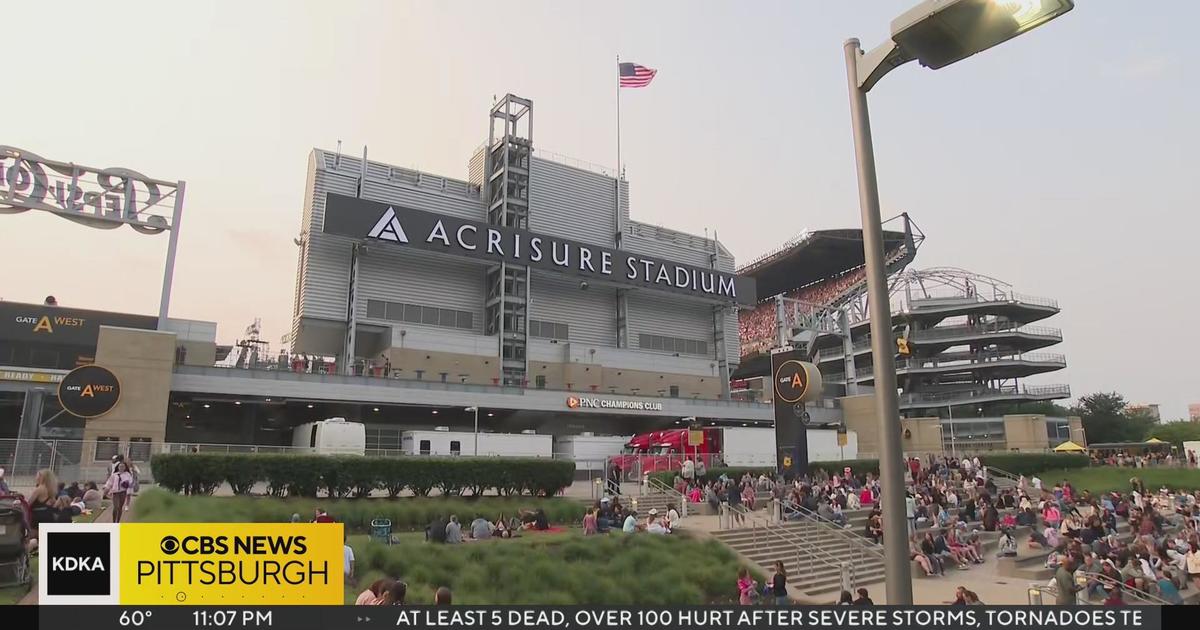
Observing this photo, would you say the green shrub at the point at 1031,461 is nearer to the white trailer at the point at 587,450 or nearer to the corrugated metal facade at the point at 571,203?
the white trailer at the point at 587,450

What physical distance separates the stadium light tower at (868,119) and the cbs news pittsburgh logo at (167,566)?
284 inches

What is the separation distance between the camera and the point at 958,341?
9038cm

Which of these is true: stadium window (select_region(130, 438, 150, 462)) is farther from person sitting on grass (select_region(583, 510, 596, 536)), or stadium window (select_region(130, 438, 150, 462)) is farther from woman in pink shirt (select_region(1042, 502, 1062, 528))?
woman in pink shirt (select_region(1042, 502, 1062, 528))

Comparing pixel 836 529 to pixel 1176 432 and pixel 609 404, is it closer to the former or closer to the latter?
pixel 609 404

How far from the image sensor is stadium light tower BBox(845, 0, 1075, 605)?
4.26 metres

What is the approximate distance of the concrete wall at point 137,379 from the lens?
→ 117 ft

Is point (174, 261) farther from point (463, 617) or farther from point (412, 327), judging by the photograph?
point (463, 617)

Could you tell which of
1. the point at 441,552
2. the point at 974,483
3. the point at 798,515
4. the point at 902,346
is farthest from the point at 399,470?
the point at 974,483

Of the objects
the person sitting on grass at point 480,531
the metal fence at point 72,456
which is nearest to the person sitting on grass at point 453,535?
the person sitting on grass at point 480,531

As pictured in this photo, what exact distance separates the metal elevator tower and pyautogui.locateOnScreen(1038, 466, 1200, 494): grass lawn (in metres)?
38.5

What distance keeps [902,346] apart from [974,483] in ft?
103

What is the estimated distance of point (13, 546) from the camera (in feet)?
36.8

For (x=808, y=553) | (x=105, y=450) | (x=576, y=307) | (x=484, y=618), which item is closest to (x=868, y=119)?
(x=484, y=618)

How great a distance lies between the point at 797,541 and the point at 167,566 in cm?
1777
